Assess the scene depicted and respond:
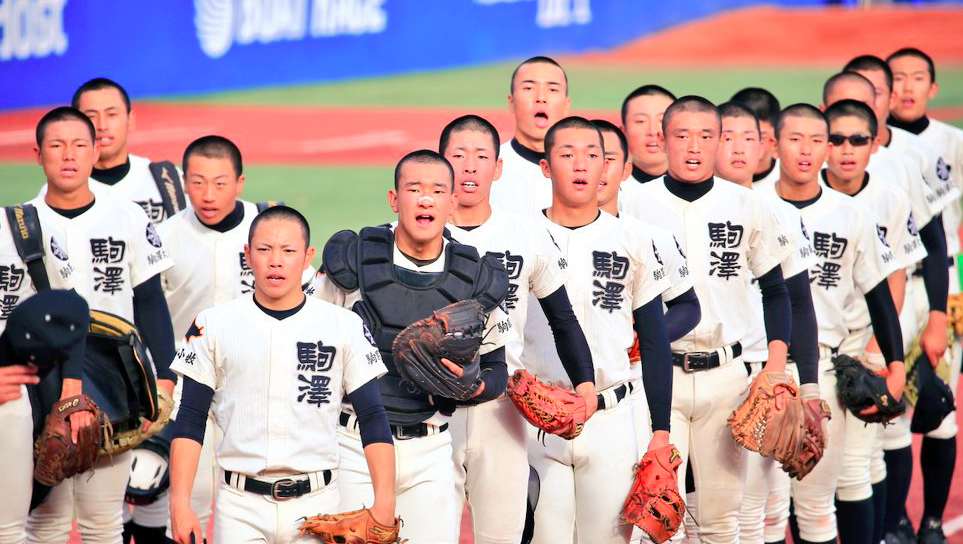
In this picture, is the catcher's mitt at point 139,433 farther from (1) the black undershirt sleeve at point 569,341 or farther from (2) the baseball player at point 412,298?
(1) the black undershirt sleeve at point 569,341

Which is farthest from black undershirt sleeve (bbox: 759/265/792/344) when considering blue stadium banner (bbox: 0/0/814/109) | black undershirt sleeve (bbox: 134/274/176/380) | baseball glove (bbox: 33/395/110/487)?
blue stadium banner (bbox: 0/0/814/109)

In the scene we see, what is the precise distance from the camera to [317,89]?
24.3 meters

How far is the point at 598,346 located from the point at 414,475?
1114mm

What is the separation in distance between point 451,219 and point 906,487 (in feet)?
11.9

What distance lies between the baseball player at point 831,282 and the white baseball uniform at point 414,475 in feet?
8.05

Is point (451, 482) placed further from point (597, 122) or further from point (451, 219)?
point (597, 122)

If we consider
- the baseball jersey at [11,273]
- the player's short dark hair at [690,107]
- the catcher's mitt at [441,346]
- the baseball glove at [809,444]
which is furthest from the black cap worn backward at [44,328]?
the baseball glove at [809,444]

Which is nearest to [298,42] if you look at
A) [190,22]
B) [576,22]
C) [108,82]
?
[190,22]

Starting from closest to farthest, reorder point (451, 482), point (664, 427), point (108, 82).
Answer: point (451, 482)
point (664, 427)
point (108, 82)

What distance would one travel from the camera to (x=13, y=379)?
17.2ft

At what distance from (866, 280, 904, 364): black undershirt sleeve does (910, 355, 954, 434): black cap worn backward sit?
0.87 meters

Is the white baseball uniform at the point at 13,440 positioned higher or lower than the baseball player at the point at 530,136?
lower

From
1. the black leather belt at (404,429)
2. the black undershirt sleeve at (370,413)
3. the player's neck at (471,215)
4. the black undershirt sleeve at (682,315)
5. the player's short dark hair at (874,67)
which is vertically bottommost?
the black leather belt at (404,429)

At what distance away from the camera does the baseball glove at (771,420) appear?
20.1 ft
